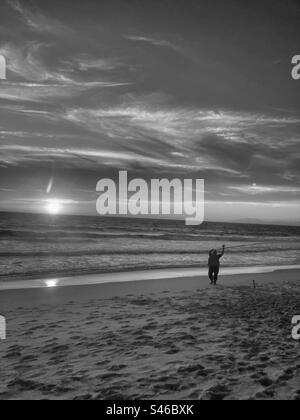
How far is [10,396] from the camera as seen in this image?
5.29 m

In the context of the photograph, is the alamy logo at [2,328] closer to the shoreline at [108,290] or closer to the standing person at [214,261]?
the shoreline at [108,290]

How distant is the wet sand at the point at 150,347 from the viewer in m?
5.40

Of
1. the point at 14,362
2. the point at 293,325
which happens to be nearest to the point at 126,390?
the point at 14,362

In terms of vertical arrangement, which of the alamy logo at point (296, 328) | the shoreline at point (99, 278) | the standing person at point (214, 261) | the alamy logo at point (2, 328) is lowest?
the shoreline at point (99, 278)

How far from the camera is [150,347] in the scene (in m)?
7.30

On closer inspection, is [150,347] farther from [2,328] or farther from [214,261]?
[214,261]

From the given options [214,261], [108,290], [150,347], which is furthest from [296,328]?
[108,290]

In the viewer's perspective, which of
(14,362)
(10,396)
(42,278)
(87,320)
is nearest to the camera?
(10,396)

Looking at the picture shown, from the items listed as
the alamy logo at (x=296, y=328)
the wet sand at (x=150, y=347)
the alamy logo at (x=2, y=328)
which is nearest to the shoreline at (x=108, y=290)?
the wet sand at (x=150, y=347)

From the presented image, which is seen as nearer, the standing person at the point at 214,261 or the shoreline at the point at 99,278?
the standing person at the point at 214,261

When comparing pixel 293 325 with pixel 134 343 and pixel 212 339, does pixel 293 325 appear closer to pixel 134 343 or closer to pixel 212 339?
pixel 212 339

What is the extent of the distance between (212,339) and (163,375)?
2.35m

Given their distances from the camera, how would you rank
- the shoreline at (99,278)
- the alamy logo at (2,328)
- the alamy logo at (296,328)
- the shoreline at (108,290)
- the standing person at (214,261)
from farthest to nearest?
the shoreline at (99,278)
the standing person at (214,261)
the shoreline at (108,290)
the alamy logo at (2,328)
the alamy logo at (296,328)

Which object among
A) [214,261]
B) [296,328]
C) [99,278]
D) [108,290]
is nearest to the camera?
[296,328]
